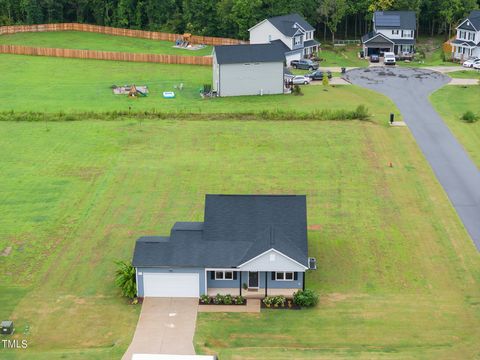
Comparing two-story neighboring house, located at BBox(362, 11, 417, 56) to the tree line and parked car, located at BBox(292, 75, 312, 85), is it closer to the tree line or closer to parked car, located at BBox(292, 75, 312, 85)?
the tree line

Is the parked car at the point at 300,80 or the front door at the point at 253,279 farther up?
the parked car at the point at 300,80

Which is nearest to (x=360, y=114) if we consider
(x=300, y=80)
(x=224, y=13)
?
(x=300, y=80)

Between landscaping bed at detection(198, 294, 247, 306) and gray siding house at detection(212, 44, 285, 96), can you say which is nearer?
landscaping bed at detection(198, 294, 247, 306)

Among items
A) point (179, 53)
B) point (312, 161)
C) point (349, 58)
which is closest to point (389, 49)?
point (349, 58)

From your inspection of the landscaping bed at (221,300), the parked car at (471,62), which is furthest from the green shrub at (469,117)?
the landscaping bed at (221,300)

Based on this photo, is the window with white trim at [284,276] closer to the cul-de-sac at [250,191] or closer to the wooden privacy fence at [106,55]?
the cul-de-sac at [250,191]

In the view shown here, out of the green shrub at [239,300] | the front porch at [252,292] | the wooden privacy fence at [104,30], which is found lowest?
the green shrub at [239,300]

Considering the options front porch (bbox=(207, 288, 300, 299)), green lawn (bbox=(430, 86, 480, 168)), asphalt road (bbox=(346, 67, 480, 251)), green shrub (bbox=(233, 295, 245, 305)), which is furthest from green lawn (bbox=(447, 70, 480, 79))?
green shrub (bbox=(233, 295, 245, 305))
